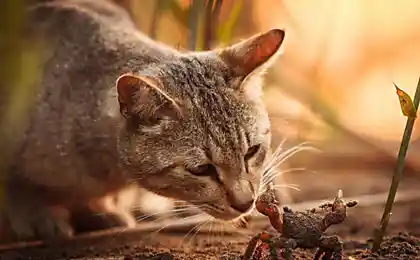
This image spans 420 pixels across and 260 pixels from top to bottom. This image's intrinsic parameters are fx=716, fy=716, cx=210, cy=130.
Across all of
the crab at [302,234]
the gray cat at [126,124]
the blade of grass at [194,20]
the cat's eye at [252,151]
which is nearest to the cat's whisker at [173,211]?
the gray cat at [126,124]

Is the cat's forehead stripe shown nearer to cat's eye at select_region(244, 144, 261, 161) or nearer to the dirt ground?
cat's eye at select_region(244, 144, 261, 161)

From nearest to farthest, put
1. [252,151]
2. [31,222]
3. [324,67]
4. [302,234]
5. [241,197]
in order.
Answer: [302,234] → [241,197] → [252,151] → [31,222] → [324,67]

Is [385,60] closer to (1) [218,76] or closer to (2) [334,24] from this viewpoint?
(2) [334,24]

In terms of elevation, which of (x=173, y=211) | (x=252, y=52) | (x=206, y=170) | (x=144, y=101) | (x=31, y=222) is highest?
(x=252, y=52)

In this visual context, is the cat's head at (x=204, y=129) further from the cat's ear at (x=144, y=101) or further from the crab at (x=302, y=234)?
the crab at (x=302, y=234)

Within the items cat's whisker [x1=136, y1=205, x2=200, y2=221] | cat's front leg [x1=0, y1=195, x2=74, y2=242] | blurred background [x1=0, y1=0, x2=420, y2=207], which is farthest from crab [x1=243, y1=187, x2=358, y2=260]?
cat's front leg [x1=0, y1=195, x2=74, y2=242]

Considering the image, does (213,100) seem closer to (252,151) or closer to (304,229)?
(252,151)

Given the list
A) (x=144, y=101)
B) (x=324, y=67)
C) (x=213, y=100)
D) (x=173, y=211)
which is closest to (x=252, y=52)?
(x=213, y=100)
